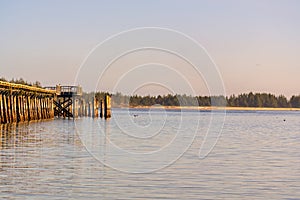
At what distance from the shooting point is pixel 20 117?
213 ft

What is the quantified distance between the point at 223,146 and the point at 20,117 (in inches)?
1260

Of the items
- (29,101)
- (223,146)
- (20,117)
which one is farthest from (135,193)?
(29,101)

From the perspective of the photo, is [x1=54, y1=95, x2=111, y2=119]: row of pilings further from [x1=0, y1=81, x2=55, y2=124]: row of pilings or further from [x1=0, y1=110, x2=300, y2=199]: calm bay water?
[x1=0, y1=110, x2=300, y2=199]: calm bay water

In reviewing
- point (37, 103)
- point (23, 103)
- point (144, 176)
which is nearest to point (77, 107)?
point (37, 103)

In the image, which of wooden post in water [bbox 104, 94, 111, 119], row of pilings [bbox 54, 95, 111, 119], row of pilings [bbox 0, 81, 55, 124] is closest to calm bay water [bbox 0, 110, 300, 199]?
row of pilings [bbox 0, 81, 55, 124]

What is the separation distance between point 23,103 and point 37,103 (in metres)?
9.82

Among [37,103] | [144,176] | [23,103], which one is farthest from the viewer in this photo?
[37,103]

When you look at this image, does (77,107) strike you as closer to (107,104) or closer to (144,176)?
(107,104)

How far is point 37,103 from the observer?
254 feet

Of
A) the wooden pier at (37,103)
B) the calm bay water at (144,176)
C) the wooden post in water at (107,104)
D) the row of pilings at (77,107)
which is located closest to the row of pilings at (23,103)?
the wooden pier at (37,103)

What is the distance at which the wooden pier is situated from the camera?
58375 millimetres

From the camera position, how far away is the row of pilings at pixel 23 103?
188 ft

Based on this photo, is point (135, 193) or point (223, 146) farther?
point (223, 146)

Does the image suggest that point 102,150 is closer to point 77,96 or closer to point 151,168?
point 151,168
